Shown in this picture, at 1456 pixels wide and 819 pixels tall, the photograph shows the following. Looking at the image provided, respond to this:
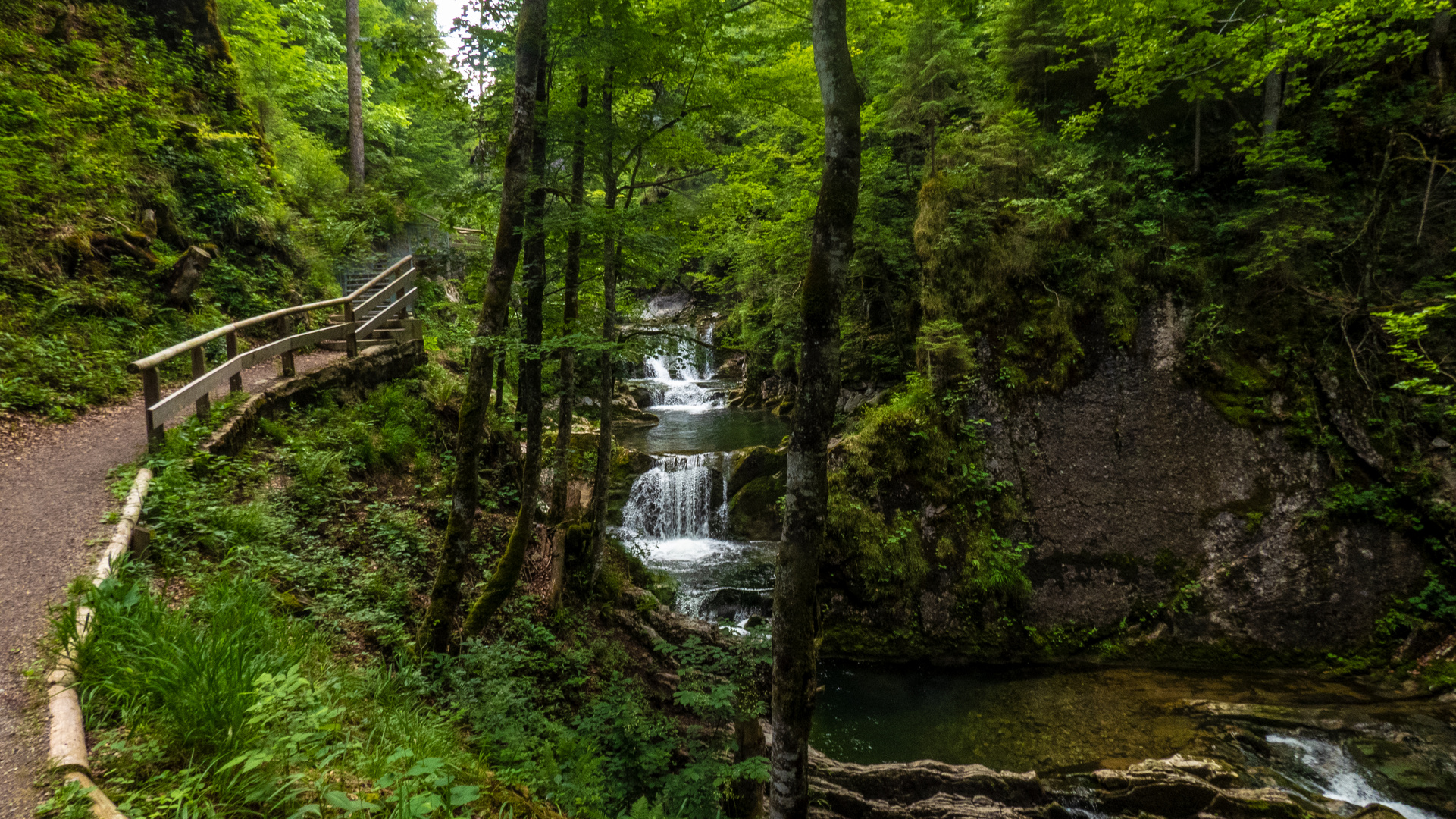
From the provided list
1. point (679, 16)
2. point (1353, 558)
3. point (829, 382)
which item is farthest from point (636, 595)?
point (1353, 558)

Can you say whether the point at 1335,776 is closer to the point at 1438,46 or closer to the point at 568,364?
the point at 568,364

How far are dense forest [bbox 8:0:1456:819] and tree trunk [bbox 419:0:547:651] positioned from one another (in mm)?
42

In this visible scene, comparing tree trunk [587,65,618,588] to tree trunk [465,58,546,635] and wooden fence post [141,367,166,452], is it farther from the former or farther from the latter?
wooden fence post [141,367,166,452]

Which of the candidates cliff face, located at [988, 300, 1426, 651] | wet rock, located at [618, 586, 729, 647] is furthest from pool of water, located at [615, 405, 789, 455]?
cliff face, located at [988, 300, 1426, 651]

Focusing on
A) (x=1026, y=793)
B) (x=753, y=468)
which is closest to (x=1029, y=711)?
(x=1026, y=793)

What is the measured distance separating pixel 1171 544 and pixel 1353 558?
2.32 m

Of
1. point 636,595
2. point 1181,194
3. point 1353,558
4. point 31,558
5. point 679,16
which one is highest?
point 679,16

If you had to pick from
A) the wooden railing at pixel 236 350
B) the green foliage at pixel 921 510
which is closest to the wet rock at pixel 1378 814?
the green foliage at pixel 921 510

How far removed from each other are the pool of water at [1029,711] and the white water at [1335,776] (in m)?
0.78

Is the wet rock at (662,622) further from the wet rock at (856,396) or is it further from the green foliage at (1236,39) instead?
the green foliage at (1236,39)

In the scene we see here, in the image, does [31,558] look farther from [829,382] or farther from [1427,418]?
[1427,418]

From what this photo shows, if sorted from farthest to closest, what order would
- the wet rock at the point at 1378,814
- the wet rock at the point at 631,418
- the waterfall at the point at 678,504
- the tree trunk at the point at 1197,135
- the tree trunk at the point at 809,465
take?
the wet rock at the point at 631,418
the waterfall at the point at 678,504
the tree trunk at the point at 1197,135
the wet rock at the point at 1378,814
the tree trunk at the point at 809,465

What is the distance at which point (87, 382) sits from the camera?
747 cm

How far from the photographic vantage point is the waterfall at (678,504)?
1292cm
